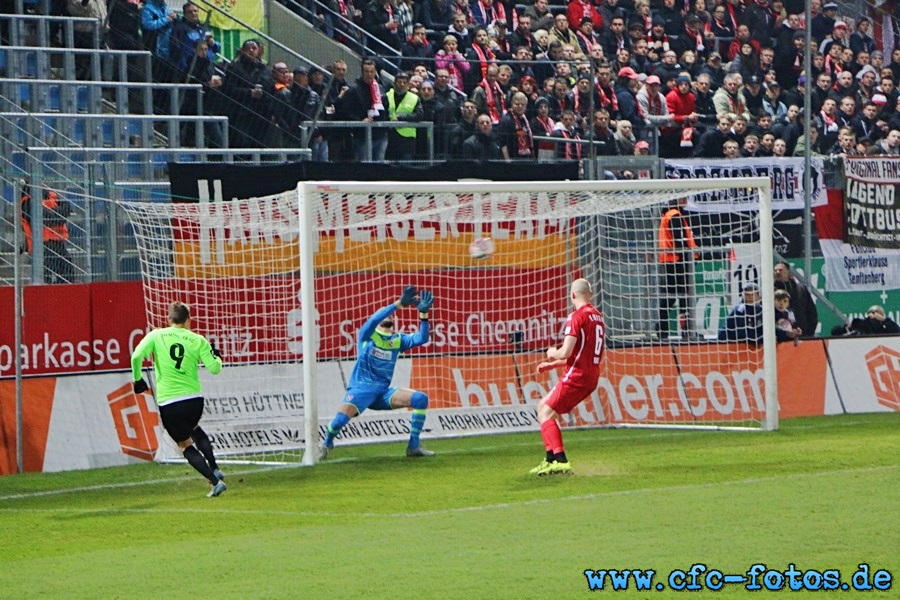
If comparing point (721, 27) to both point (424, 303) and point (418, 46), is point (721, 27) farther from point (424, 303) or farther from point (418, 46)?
point (424, 303)

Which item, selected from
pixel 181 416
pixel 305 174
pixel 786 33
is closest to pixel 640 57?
pixel 786 33

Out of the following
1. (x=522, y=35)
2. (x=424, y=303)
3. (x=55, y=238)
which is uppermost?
(x=522, y=35)

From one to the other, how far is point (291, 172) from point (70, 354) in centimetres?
406

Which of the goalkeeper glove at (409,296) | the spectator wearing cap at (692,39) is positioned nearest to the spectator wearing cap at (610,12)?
the spectator wearing cap at (692,39)

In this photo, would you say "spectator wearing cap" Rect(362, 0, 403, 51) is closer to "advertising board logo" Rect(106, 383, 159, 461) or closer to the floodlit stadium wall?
the floodlit stadium wall

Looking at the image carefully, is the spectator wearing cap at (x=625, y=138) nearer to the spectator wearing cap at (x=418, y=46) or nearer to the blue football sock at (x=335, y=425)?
the spectator wearing cap at (x=418, y=46)

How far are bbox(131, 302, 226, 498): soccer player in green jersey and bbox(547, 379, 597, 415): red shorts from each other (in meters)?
3.22

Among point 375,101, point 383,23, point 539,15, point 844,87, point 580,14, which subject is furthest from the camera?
point 844,87

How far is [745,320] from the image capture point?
20031 mm

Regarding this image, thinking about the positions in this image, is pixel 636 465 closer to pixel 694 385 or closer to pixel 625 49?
pixel 694 385

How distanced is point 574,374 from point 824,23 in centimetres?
1912

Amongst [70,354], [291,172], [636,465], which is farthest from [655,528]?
[291,172]

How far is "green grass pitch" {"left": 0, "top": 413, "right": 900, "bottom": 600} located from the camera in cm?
970

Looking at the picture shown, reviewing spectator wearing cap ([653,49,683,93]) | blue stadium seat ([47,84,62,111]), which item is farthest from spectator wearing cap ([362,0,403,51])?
blue stadium seat ([47,84,62,111])
